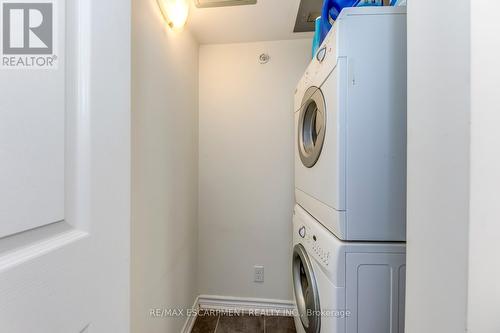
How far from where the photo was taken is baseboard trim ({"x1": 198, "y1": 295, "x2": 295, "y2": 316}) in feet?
6.28

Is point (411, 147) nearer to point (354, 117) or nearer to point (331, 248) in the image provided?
point (354, 117)

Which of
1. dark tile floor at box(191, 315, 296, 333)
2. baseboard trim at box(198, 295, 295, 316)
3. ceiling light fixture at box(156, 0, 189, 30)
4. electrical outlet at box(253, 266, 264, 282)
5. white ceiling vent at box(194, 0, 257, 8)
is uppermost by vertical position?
white ceiling vent at box(194, 0, 257, 8)

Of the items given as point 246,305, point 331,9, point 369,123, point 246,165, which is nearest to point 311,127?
point 369,123

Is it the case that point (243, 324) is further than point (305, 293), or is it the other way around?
point (243, 324)

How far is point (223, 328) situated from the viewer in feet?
5.77

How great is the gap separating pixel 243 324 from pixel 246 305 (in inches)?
6.2

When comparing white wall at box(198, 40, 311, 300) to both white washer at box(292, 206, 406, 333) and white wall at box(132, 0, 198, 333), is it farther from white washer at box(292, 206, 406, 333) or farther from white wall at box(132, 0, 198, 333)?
white washer at box(292, 206, 406, 333)

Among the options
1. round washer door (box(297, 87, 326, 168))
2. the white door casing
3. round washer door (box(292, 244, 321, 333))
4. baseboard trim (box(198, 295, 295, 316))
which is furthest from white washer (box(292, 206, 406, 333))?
baseboard trim (box(198, 295, 295, 316))

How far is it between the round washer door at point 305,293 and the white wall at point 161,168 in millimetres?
758

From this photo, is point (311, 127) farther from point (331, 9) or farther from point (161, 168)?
point (161, 168)

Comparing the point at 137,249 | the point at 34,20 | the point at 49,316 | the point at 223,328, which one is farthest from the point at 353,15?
the point at 223,328

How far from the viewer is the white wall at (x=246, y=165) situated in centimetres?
192

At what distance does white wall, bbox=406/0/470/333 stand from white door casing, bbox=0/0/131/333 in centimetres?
73

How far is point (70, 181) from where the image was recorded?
0.44m
